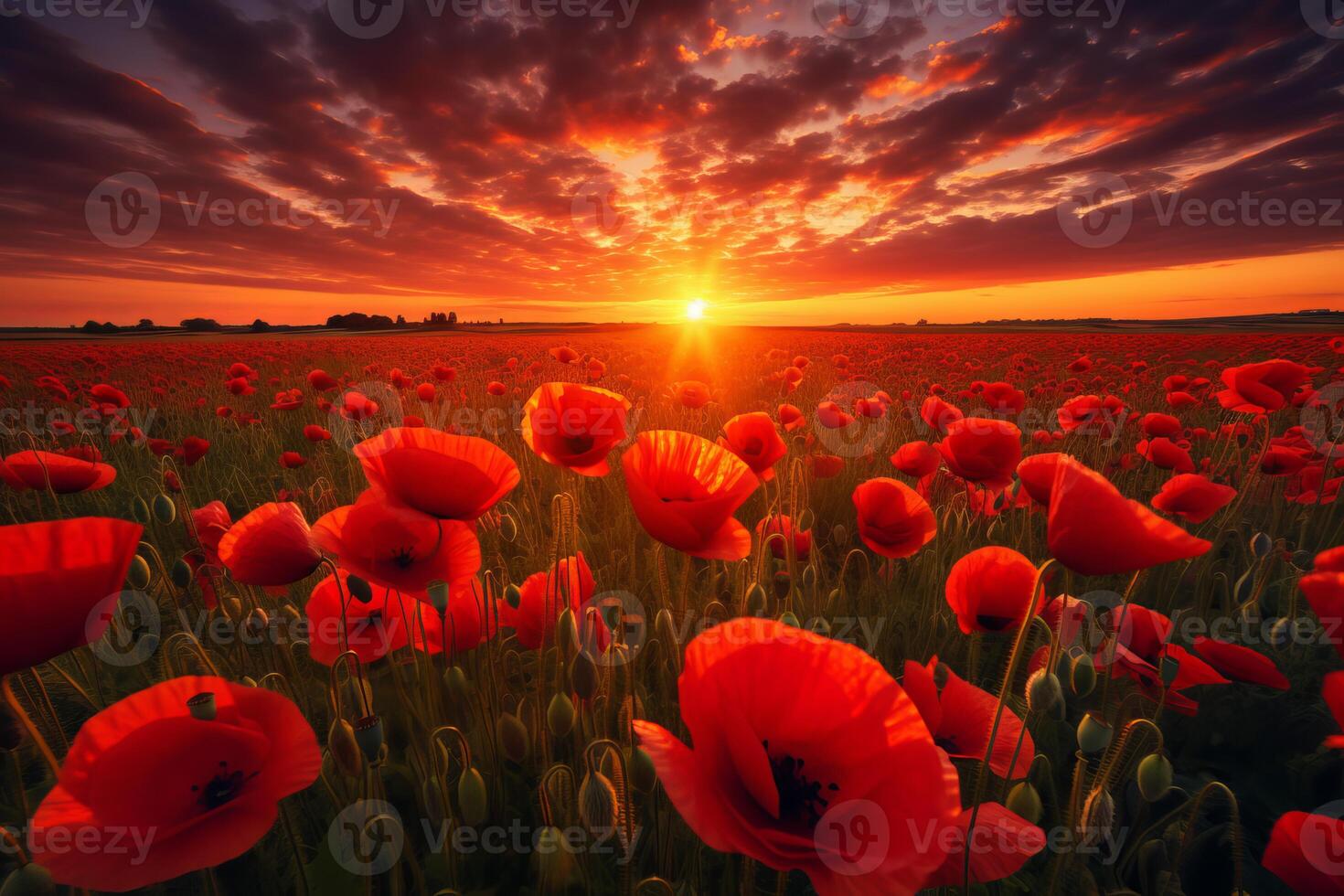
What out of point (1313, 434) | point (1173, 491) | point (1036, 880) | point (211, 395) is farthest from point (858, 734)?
point (211, 395)

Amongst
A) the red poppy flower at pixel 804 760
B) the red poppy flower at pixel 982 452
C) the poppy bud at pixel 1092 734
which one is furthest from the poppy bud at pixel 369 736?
the red poppy flower at pixel 982 452

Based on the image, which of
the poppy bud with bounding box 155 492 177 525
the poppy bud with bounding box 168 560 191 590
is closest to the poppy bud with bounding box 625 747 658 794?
the poppy bud with bounding box 168 560 191 590

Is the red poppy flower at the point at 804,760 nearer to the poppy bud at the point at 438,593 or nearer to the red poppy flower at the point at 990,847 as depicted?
the red poppy flower at the point at 990,847

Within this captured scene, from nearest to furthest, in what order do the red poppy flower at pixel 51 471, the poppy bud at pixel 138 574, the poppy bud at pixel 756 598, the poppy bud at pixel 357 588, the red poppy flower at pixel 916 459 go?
the poppy bud at pixel 357 588, the poppy bud at pixel 756 598, the poppy bud at pixel 138 574, the red poppy flower at pixel 51 471, the red poppy flower at pixel 916 459

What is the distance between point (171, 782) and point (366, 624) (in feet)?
2.06

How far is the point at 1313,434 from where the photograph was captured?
3.59 metres

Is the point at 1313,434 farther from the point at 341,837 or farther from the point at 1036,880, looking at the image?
the point at 341,837

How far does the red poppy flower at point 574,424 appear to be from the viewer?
1592 mm

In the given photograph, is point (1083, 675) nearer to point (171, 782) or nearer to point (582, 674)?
point (582, 674)

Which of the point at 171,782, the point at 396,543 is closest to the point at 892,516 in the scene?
the point at 396,543

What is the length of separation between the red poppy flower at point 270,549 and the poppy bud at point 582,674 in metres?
0.70

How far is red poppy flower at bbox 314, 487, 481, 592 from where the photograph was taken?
3.99 feet

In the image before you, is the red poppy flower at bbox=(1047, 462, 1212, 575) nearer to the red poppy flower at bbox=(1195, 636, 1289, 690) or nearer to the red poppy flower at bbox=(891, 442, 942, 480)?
the red poppy flower at bbox=(1195, 636, 1289, 690)

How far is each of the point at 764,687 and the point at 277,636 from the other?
1629 millimetres
